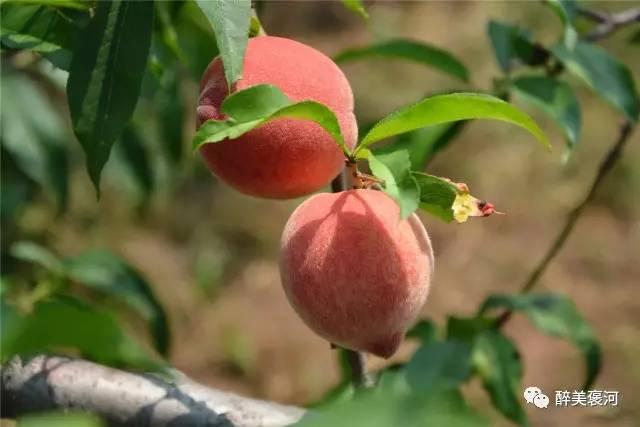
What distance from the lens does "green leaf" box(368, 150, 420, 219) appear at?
0.59 m

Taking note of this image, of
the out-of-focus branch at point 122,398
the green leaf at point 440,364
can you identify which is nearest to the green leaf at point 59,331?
the out-of-focus branch at point 122,398

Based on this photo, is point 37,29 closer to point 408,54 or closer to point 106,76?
point 106,76

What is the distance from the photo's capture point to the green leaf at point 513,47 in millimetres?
1194

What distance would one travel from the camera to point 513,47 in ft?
3.93

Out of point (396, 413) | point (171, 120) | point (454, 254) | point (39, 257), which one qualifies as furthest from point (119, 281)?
point (454, 254)

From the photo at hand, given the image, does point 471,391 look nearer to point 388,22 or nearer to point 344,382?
point 344,382

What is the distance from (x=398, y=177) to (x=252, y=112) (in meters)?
0.10

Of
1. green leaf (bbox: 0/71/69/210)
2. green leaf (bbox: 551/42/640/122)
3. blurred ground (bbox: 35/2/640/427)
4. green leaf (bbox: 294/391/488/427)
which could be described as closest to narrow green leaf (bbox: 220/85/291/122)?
green leaf (bbox: 294/391/488/427)

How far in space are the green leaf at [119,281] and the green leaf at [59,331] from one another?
0.50 m

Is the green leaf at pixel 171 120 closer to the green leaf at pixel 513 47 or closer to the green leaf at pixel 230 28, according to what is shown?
the green leaf at pixel 513 47

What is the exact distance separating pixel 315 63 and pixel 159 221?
2100 mm

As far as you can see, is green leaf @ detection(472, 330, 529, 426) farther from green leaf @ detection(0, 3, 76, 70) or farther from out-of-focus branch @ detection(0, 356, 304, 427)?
green leaf @ detection(0, 3, 76, 70)

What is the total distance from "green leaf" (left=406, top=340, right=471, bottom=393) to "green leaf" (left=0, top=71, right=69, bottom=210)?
2.14ft

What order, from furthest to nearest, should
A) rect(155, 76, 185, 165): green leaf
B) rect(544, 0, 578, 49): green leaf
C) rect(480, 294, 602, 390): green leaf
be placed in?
rect(155, 76, 185, 165): green leaf < rect(480, 294, 602, 390): green leaf < rect(544, 0, 578, 49): green leaf
